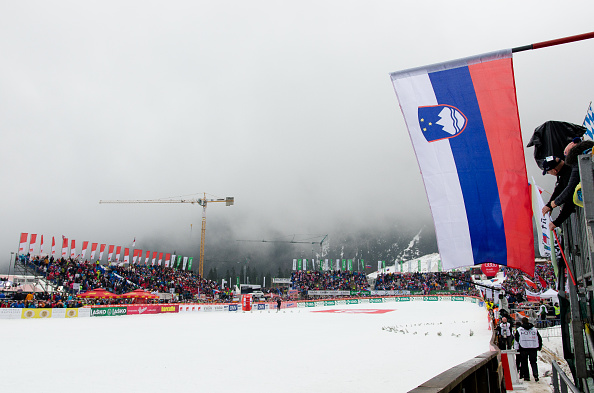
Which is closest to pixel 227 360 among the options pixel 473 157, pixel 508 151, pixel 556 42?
pixel 473 157

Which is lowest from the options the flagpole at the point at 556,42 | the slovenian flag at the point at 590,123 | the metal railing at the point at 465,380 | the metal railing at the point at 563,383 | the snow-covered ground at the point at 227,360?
the snow-covered ground at the point at 227,360

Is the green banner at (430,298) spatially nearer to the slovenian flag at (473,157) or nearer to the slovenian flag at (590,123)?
the slovenian flag at (590,123)

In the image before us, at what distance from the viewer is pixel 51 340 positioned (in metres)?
16.2

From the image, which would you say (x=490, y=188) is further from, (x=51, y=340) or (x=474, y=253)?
(x=51, y=340)

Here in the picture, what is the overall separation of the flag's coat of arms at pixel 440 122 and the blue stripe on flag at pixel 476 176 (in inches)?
3.1

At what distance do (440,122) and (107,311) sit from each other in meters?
33.7

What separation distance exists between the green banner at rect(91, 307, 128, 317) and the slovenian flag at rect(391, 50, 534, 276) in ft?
107

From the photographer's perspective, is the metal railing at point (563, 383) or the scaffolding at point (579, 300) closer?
the metal railing at point (563, 383)

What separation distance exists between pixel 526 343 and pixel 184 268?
71.9m

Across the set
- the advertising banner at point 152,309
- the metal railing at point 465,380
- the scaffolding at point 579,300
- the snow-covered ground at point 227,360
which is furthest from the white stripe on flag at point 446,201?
the advertising banner at point 152,309

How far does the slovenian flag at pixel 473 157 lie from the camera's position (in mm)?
5316

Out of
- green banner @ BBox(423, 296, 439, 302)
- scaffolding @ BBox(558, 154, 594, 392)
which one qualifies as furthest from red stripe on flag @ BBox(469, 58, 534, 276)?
green banner @ BBox(423, 296, 439, 302)

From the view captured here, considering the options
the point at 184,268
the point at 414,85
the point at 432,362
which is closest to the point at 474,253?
the point at 414,85

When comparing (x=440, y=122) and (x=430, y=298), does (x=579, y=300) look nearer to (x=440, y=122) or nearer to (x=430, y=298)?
(x=440, y=122)
